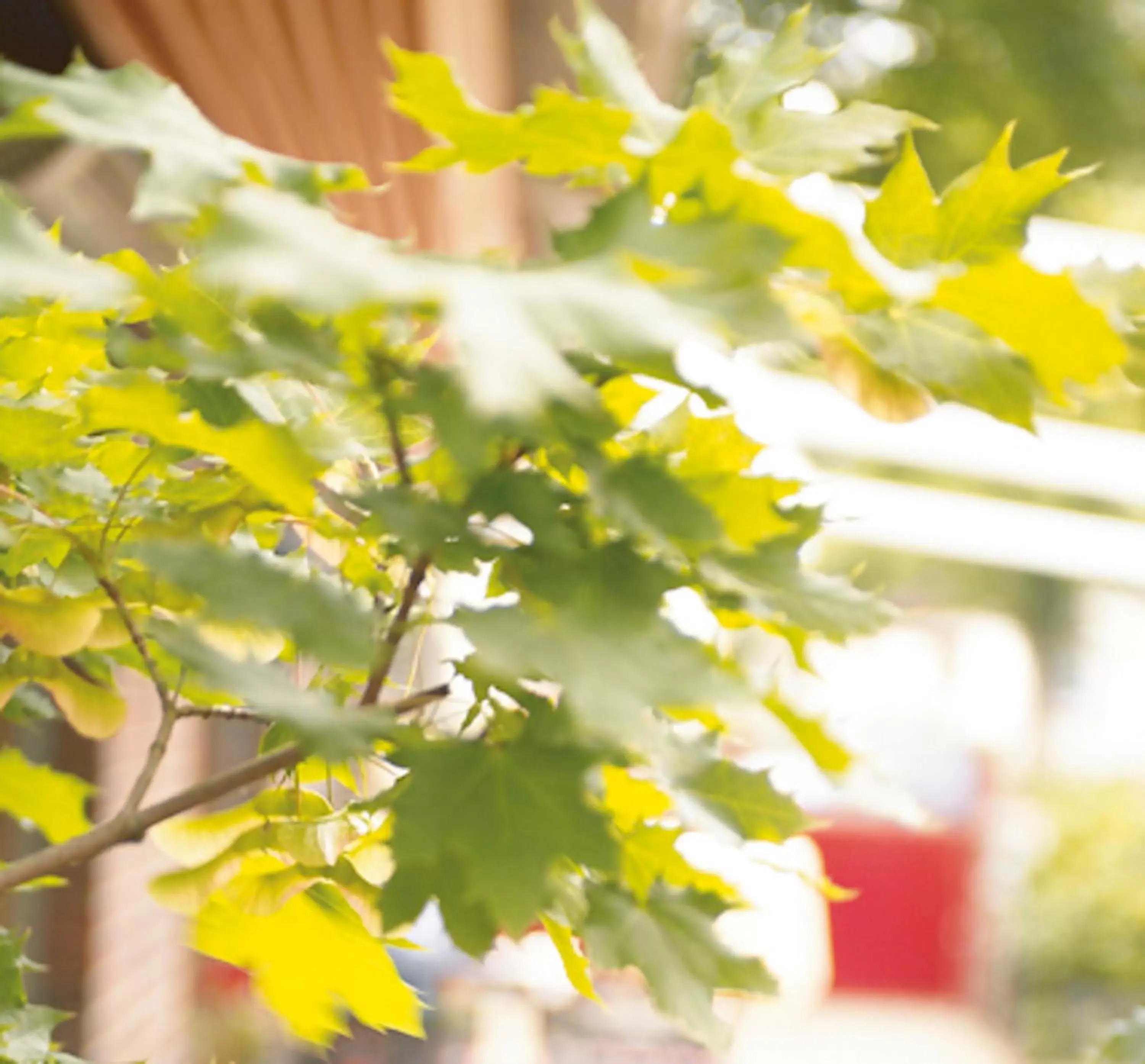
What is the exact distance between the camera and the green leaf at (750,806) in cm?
60

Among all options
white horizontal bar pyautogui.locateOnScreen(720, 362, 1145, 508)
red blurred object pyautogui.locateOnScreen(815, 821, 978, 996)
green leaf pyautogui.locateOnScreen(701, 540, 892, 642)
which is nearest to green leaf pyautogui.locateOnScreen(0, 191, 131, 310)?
green leaf pyautogui.locateOnScreen(701, 540, 892, 642)

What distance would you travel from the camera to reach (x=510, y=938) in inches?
19.9

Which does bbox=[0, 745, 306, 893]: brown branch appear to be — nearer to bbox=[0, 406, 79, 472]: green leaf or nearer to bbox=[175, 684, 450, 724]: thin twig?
bbox=[175, 684, 450, 724]: thin twig

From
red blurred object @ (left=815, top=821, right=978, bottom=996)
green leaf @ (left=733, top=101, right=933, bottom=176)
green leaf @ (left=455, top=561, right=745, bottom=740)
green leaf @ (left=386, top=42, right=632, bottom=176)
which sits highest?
red blurred object @ (left=815, top=821, right=978, bottom=996)

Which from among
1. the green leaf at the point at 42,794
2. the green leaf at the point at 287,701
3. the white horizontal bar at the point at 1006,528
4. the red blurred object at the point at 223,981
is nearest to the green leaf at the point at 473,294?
the green leaf at the point at 287,701

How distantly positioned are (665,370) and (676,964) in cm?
25

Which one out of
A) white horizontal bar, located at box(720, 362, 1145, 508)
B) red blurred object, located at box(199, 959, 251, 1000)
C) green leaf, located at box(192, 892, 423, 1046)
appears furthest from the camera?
white horizontal bar, located at box(720, 362, 1145, 508)

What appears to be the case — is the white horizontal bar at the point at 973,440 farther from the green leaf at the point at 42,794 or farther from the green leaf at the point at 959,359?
the green leaf at the point at 959,359

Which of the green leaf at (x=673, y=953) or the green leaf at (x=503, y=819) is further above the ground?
the green leaf at (x=503, y=819)

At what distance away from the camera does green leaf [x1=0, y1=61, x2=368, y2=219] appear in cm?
48

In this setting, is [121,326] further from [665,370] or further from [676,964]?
[676,964]

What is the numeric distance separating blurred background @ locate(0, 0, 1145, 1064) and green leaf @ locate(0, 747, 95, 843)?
0.82 feet

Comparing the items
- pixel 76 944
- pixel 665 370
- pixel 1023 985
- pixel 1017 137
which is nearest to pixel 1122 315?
pixel 665 370

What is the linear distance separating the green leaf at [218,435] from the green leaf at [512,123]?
0.44 ft
